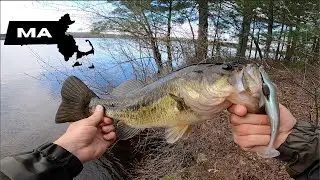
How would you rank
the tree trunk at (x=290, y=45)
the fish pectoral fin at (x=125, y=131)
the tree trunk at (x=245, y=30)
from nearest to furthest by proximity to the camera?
the fish pectoral fin at (x=125, y=131) < the tree trunk at (x=290, y=45) < the tree trunk at (x=245, y=30)

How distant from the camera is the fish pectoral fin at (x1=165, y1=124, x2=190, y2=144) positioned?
7.99 feet

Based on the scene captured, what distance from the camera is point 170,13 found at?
49.8 feet

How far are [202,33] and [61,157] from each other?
10537 mm

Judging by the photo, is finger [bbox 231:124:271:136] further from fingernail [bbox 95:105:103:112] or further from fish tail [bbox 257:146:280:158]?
fingernail [bbox 95:105:103:112]

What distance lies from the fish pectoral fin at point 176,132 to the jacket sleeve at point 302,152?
2.06 ft

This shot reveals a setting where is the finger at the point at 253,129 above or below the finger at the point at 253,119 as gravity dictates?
below

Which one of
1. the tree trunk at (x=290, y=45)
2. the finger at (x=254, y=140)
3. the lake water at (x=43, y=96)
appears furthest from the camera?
the tree trunk at (x=290, y=45)

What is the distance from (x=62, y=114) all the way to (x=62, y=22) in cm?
1356

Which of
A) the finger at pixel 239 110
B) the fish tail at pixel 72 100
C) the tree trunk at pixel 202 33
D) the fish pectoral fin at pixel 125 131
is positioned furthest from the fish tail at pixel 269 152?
the tree trunk at pixel 202 33

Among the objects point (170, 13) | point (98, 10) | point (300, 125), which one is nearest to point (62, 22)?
point (98, 10)

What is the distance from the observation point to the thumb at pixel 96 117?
2797mm

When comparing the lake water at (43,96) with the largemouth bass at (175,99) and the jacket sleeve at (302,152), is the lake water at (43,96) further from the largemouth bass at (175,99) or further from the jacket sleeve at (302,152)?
the jacket sleeve at (302,152)

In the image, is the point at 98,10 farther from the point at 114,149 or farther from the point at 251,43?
the point at 251,43

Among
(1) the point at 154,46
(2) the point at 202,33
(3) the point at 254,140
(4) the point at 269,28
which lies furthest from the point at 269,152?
(4) the point at 269,28
